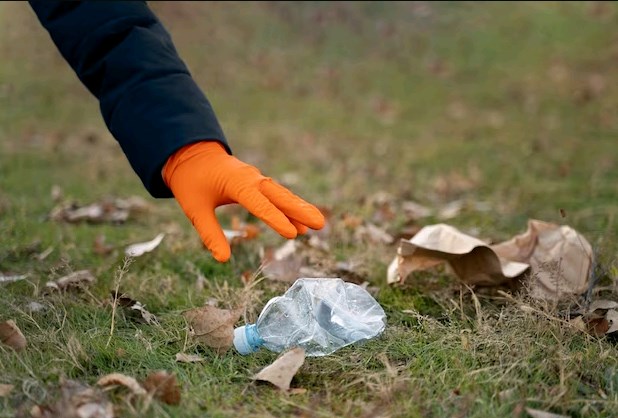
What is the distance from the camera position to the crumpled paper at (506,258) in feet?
8.53

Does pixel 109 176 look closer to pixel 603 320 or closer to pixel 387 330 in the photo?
pixel 387 330

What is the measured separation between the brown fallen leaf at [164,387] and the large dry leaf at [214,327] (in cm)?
35

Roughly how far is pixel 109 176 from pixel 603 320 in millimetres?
3739

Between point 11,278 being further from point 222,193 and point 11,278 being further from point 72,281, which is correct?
point 222,193

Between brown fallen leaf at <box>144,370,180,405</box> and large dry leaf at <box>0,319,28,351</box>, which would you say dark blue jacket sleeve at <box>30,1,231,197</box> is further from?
brown fallen leaf at <box>144,370,180,405</box>

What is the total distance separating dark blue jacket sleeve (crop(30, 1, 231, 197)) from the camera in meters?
2.34

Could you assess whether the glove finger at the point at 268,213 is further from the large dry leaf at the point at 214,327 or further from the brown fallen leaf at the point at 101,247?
the brown fallen leaf at the point at 101,247

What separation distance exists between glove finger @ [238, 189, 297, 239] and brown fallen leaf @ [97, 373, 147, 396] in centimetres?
64

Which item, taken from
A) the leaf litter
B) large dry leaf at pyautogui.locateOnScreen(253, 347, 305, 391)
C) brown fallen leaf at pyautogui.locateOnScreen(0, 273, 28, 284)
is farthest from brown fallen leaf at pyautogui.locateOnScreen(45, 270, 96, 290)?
the leaf litter

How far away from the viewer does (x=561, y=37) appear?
29.4 feet

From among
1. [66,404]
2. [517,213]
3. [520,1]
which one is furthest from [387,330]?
[520,1]

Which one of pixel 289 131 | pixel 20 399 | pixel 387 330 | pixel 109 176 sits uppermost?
pixel 20 399

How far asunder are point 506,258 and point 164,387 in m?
1.53

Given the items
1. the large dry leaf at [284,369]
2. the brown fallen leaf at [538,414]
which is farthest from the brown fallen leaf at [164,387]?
the brown fallen leaf at [538,414]
